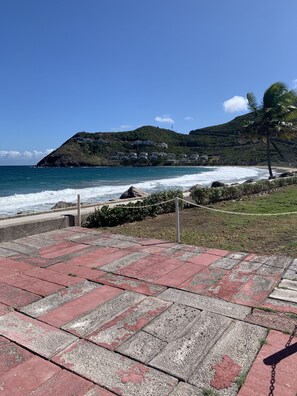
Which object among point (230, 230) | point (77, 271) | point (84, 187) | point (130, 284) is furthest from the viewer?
point (84, 187)

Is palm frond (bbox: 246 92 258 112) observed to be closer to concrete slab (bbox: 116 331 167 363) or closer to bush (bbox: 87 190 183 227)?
bush (bbox: 87 190 183 227)

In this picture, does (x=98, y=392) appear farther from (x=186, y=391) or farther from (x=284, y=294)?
(x=284, y=294)

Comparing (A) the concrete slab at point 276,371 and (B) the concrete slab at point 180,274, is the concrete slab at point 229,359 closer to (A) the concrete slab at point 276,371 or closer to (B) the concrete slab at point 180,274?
(A) the concrete slab at point 276,371

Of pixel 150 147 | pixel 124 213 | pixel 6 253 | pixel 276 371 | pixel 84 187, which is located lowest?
pixel 84 187

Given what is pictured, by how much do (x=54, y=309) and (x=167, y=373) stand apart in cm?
160

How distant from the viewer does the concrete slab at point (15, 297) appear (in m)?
3.89

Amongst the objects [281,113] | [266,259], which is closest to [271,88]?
[281,113]

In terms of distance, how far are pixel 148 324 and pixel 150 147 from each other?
12251 cm

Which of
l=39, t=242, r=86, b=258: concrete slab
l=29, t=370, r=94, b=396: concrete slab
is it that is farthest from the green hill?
l=29, t=370, r=94, b=396: concrete slab

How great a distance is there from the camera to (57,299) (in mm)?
3977

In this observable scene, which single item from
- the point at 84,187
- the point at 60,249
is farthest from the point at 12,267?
the point at 84,187

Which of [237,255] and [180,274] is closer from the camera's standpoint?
[180,274]

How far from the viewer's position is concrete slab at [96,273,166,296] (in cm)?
420

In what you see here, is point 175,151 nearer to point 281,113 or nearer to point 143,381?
point 281,113
